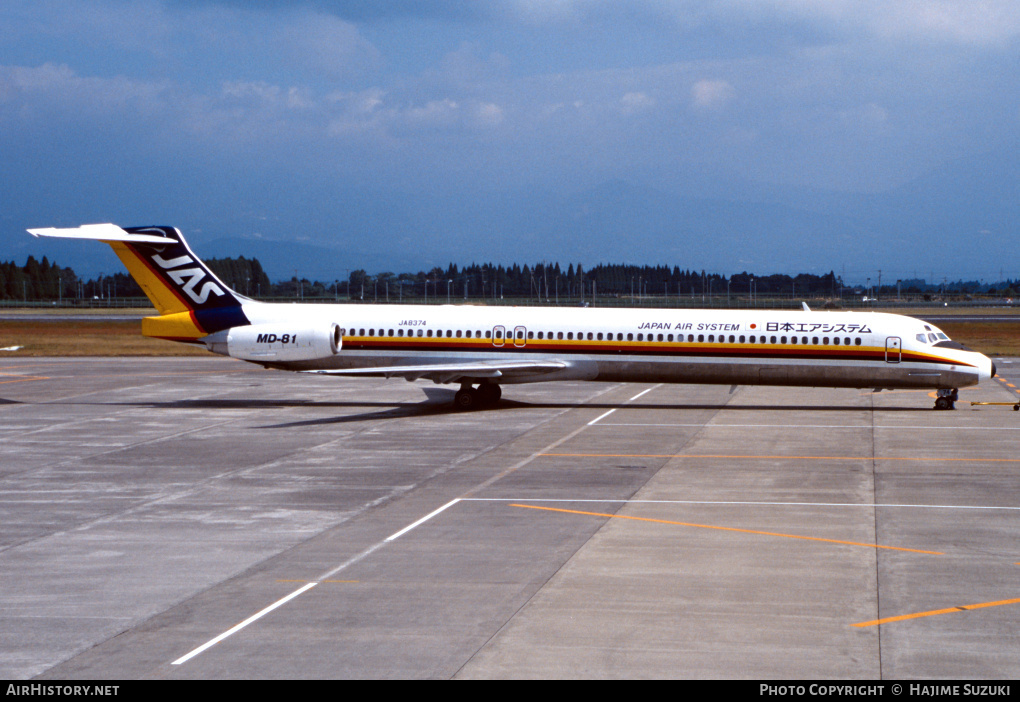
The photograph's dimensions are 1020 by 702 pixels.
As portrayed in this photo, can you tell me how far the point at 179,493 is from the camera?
2227 cm

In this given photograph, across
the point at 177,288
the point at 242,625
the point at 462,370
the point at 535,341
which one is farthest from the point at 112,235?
the point at 242,625

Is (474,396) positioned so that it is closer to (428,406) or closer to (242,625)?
(428,406)

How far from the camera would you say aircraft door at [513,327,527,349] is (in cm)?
3741

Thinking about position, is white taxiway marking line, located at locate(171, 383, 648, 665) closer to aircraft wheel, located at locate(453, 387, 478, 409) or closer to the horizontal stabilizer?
aircraft wheel, located at locate(453, 387, 478, 409)

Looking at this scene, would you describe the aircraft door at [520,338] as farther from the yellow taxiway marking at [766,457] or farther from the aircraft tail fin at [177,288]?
the yellow taxiway marking at [766,457]

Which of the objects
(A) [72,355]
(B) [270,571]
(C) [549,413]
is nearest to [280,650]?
(B) [270,571]

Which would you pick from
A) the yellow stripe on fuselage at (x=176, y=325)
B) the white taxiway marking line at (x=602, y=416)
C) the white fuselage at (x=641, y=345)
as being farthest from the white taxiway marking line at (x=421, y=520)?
the yellow stripe on fuselage at (x=176, y=325)

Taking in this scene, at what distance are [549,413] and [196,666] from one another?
25.2 metres

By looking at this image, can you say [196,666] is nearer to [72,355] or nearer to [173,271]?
[173,271]

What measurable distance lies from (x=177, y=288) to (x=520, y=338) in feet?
39.8

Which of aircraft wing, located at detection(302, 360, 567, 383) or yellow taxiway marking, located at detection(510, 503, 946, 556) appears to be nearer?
yellow taxiway marking, located at detection(510, 503, 946, 556)

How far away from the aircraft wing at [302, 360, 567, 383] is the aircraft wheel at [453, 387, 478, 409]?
51cm

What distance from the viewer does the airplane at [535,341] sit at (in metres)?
35.8

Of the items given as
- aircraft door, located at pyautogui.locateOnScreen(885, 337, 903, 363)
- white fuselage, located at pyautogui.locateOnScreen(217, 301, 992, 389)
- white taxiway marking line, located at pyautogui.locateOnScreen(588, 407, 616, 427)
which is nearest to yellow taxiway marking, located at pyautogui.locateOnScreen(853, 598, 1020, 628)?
white taxiway marking line, located at pyautogui.locateOnScreen(588, 407, 616, 427)
